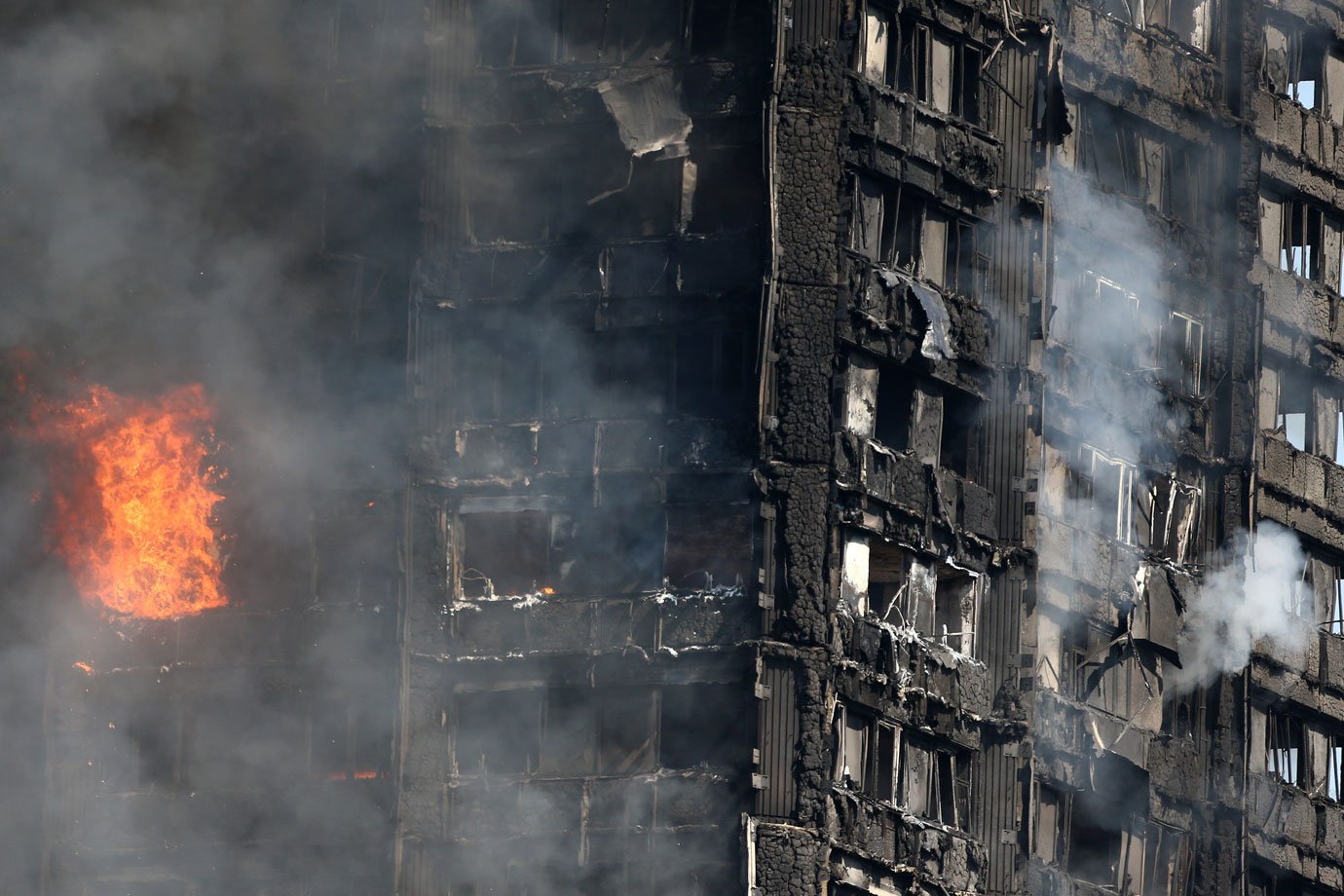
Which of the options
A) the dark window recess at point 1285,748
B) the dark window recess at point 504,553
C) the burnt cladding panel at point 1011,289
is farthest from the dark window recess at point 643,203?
the dark window recess at point 1285,748

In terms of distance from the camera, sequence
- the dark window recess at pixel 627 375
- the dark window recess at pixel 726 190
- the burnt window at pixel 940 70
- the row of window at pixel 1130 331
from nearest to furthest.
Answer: the dark window recess at pixel 627 375 < the dark window recess at pixel 726 190 < the burnt window at pixel 940 70 < the row of window at pixel 1130 331

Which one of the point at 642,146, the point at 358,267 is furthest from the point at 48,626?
the point at 642,146

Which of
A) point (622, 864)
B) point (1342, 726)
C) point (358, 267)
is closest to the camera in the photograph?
point (622, 864)

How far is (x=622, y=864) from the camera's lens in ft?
164

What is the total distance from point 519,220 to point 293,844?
33.7 ft

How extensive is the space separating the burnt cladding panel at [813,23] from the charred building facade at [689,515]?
0.32ft

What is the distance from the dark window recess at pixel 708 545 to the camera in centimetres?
5072

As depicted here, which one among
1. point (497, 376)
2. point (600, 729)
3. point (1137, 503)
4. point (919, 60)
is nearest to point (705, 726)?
point (600, 729)

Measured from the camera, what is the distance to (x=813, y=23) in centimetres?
5219

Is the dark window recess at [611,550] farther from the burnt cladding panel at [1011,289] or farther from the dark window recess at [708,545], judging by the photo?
the burnt cladding panel at [1011,289]

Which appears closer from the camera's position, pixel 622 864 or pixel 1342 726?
pixel 622 864

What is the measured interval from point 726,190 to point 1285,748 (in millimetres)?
14434

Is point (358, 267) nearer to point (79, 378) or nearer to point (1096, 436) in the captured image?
point (79, 378)

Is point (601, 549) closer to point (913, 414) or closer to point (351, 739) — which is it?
point (351, 739)
